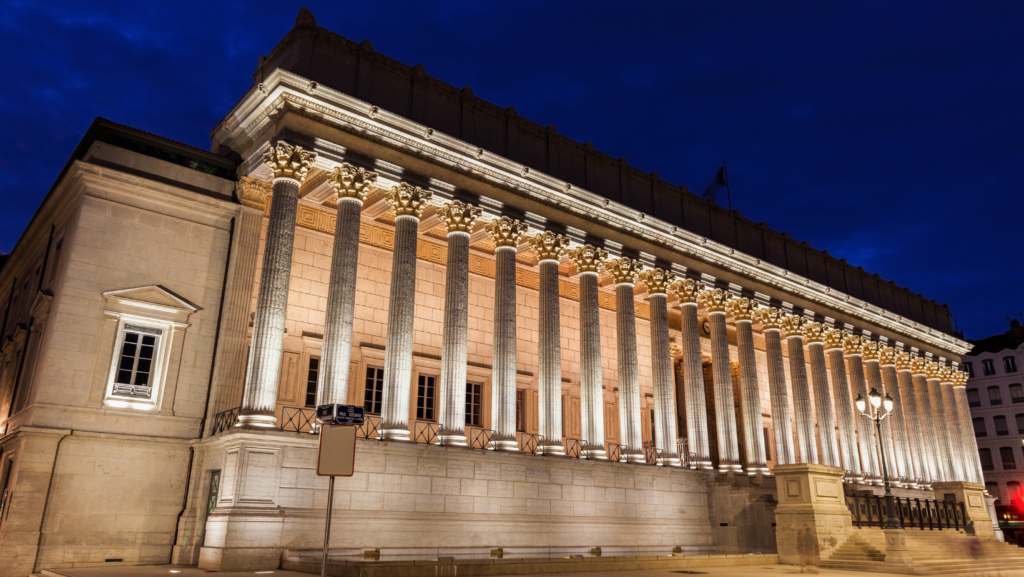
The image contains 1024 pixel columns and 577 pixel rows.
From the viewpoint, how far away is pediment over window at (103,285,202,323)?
21.1m

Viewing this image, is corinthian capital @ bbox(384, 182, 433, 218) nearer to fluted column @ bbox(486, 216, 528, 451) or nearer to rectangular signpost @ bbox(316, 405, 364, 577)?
fluted column @ bbox(486, 216, 528, 451)

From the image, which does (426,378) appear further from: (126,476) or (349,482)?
(126,476)

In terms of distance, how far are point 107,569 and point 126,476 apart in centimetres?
286

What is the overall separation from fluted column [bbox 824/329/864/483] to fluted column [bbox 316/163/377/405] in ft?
86.0

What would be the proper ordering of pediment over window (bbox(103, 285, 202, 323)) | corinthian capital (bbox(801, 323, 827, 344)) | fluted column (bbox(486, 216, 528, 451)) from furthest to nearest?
corinthian capital (bbox(801, 323, 827, 344))
fluted column (bbox(486, 216, 528, 451))
pediment over window (bbox(103, 285, 202, 323))

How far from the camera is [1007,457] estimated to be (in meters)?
62.5

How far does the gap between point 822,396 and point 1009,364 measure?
4034cm

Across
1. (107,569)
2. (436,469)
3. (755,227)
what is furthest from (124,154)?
(755,227)

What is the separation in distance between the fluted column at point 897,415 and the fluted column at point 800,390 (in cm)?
676

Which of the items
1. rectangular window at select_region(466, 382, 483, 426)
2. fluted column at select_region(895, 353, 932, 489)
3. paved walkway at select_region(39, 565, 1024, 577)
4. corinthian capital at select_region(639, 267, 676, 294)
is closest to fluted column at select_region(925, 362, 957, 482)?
fluted column at select_region(895, 353, 932, 489)

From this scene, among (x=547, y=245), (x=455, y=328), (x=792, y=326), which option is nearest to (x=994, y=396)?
(x=792, y=326)

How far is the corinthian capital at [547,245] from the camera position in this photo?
2766cm

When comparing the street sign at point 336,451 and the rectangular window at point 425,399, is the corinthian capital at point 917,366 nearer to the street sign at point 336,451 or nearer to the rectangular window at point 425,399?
the rectangular window at point 425,399

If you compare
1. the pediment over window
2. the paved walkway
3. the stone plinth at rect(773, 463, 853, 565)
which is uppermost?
the pediment over window
